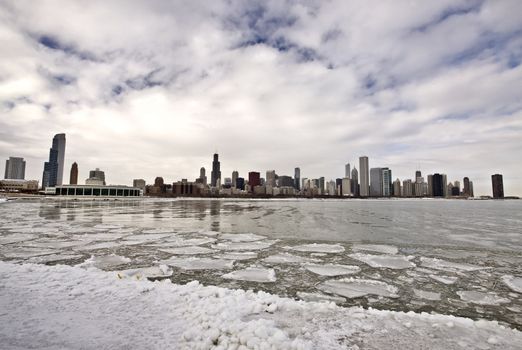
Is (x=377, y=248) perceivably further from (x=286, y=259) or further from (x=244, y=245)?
(x=244, y=245)

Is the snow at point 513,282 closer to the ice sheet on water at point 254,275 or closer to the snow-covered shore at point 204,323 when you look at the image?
the snow-covered shore at point 204,323

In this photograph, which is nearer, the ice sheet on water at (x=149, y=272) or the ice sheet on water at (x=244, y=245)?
the ice sheet on water at (x=149, y=272)

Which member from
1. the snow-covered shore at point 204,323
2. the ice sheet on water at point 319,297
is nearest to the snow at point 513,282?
the snow-covered shore at point 204,323

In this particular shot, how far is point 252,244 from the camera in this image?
10.1 meters

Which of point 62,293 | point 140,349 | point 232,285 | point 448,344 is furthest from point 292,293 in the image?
point 62,293

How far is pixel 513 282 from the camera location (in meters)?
5.92

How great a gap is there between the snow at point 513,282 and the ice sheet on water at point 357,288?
7.48ft

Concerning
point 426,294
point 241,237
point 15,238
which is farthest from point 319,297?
point 15,238

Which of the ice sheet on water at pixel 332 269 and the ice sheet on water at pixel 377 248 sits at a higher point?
the ice sheet on water at pixel 332 269

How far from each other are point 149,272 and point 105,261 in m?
1.81

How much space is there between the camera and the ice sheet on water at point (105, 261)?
678 centimetres

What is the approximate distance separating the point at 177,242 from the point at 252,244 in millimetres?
2714

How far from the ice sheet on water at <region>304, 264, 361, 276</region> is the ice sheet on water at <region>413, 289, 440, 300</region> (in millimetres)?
1477

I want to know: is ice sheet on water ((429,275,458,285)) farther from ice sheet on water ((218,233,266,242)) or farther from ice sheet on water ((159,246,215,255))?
ice sheet on water ((218,233,266,242))
